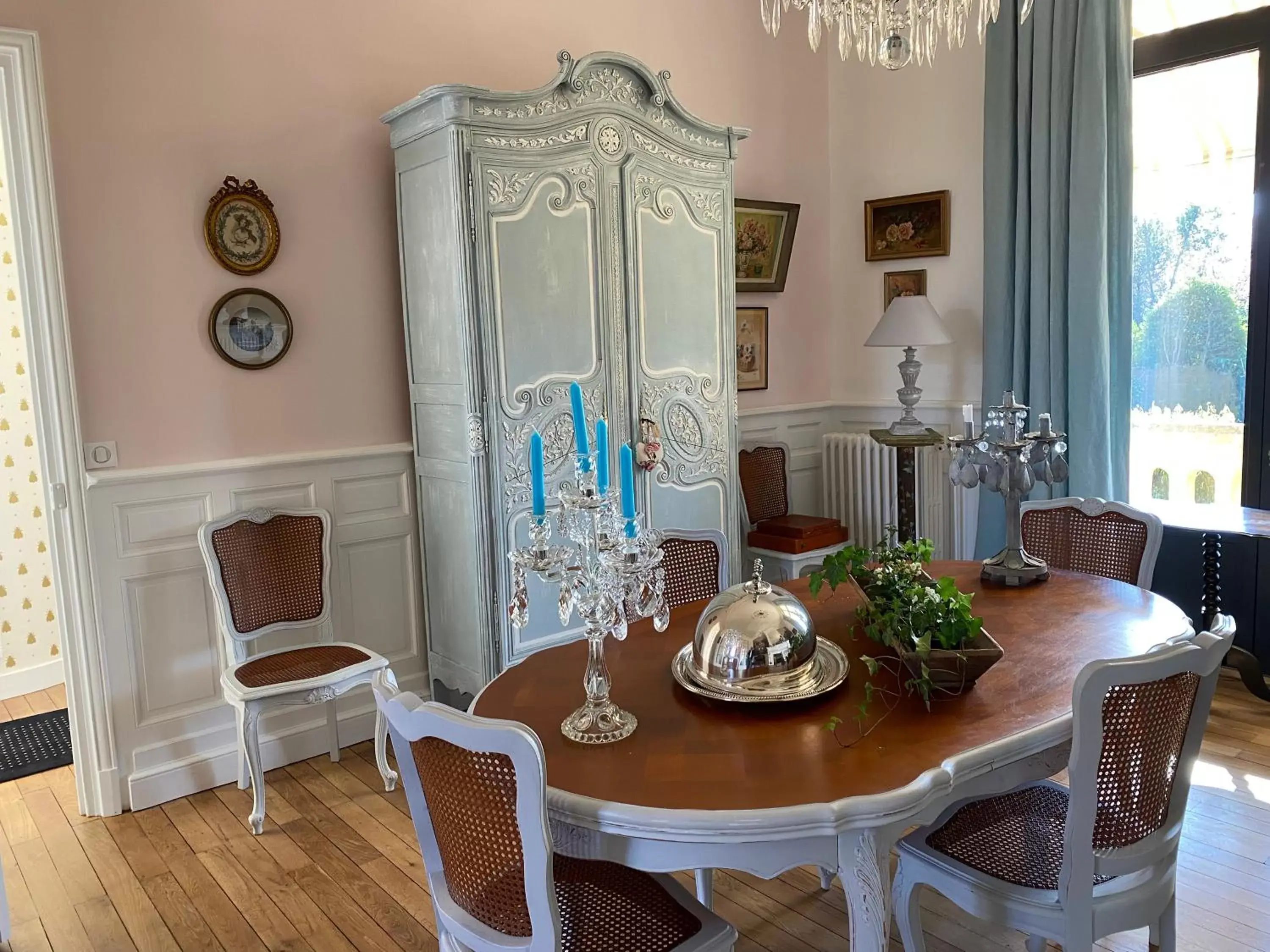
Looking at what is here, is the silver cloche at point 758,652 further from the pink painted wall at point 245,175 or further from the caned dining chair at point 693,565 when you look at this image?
the pink painted wall at point 245,175

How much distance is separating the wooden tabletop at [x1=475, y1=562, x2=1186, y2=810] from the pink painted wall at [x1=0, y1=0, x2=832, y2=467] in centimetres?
175

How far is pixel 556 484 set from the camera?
3.46 m

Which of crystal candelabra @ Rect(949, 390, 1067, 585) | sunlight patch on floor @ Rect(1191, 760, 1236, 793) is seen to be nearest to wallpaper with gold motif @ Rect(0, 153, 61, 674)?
crystal candelabra @ Rect(949, 390, 1067, 585)

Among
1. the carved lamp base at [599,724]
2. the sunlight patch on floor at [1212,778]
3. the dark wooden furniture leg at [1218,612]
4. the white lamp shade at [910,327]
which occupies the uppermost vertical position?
the white lamp shade at [910,327]

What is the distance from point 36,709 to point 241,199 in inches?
96.5

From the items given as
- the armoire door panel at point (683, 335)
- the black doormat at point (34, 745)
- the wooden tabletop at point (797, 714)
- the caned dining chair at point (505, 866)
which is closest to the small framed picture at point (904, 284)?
the armoire door panel at point (683, 335)

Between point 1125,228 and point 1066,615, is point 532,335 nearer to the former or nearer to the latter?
point 1066,615

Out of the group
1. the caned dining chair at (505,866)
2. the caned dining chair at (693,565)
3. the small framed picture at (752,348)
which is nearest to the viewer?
the caned dining chair at (505,866)

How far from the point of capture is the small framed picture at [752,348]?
4.75 meters

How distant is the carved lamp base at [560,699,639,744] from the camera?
1.74 metres

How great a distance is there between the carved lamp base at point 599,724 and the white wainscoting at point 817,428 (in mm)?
3093

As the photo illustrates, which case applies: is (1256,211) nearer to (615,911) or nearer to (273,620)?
(615,911)

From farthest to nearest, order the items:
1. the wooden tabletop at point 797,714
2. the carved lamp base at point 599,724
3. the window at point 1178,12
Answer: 1. the window at point 1178,12
2. the carved lamp base at point 599,724
3. the wooden tabletop at point 797,714

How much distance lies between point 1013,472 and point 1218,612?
1917 mm
